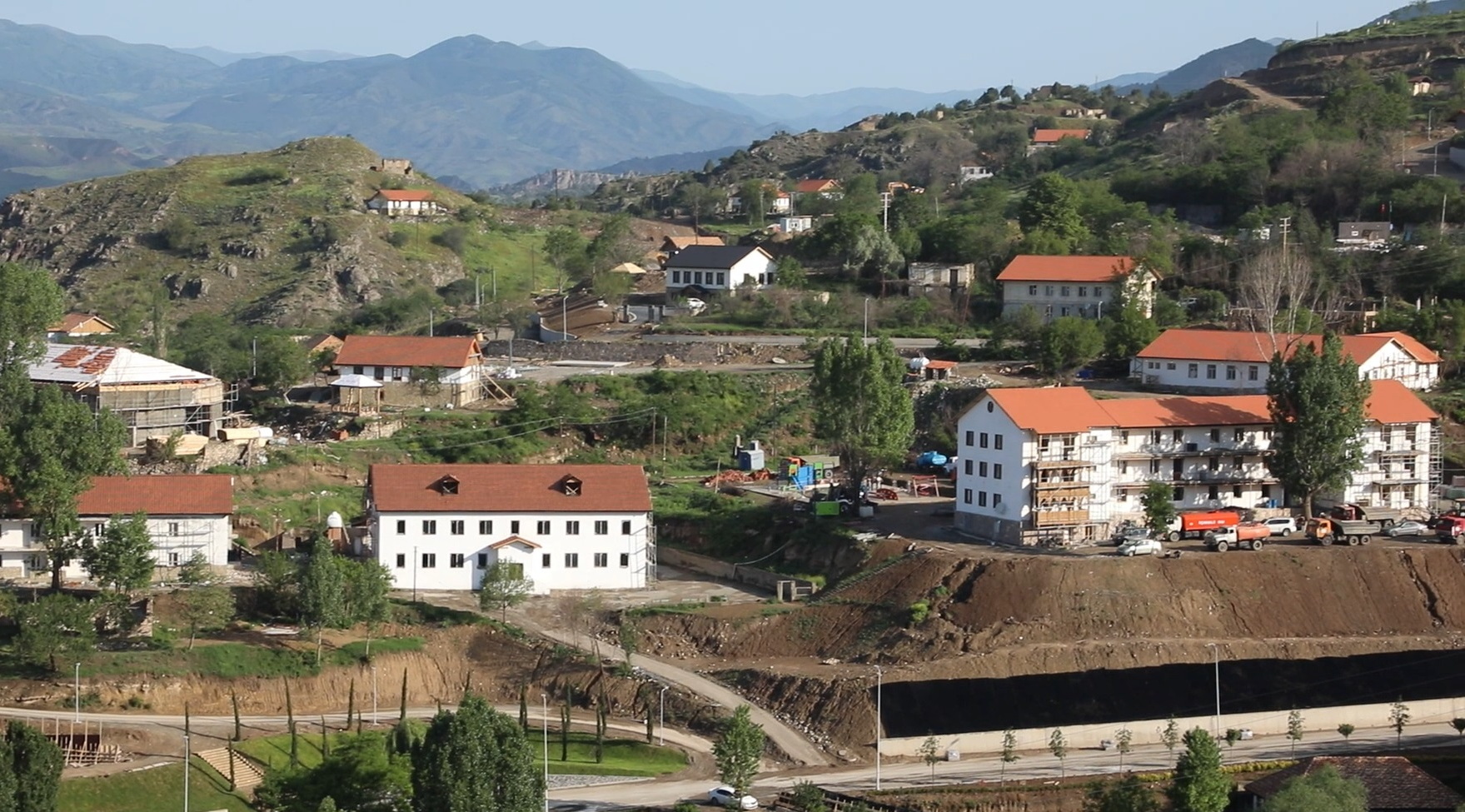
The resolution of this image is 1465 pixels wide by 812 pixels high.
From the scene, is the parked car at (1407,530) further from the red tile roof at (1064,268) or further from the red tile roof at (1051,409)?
the red tile roof at (1064,268)

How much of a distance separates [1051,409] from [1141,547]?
17.2 ft

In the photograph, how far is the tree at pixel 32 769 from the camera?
40469 millimetres

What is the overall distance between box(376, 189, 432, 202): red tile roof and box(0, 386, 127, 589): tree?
59627mm

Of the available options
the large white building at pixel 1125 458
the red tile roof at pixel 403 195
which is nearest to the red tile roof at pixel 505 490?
the large white building at pixel 1125 458

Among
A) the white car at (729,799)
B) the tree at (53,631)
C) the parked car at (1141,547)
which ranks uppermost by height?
the parked car at (1141,547)

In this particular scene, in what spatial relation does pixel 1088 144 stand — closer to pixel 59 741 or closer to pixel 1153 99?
pixel 1153 99

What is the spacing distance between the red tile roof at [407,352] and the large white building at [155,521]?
16214 mm

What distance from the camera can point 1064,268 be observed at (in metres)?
83.8

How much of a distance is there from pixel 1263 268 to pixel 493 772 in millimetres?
47647

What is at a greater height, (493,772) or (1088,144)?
(1088,144)

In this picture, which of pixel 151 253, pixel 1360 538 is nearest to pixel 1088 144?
pixel 151 253

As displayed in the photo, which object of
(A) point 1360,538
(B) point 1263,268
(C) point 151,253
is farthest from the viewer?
(C) point 151,253

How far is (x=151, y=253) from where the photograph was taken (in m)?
110

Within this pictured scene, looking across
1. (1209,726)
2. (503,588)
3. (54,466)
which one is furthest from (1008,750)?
(54,466)
